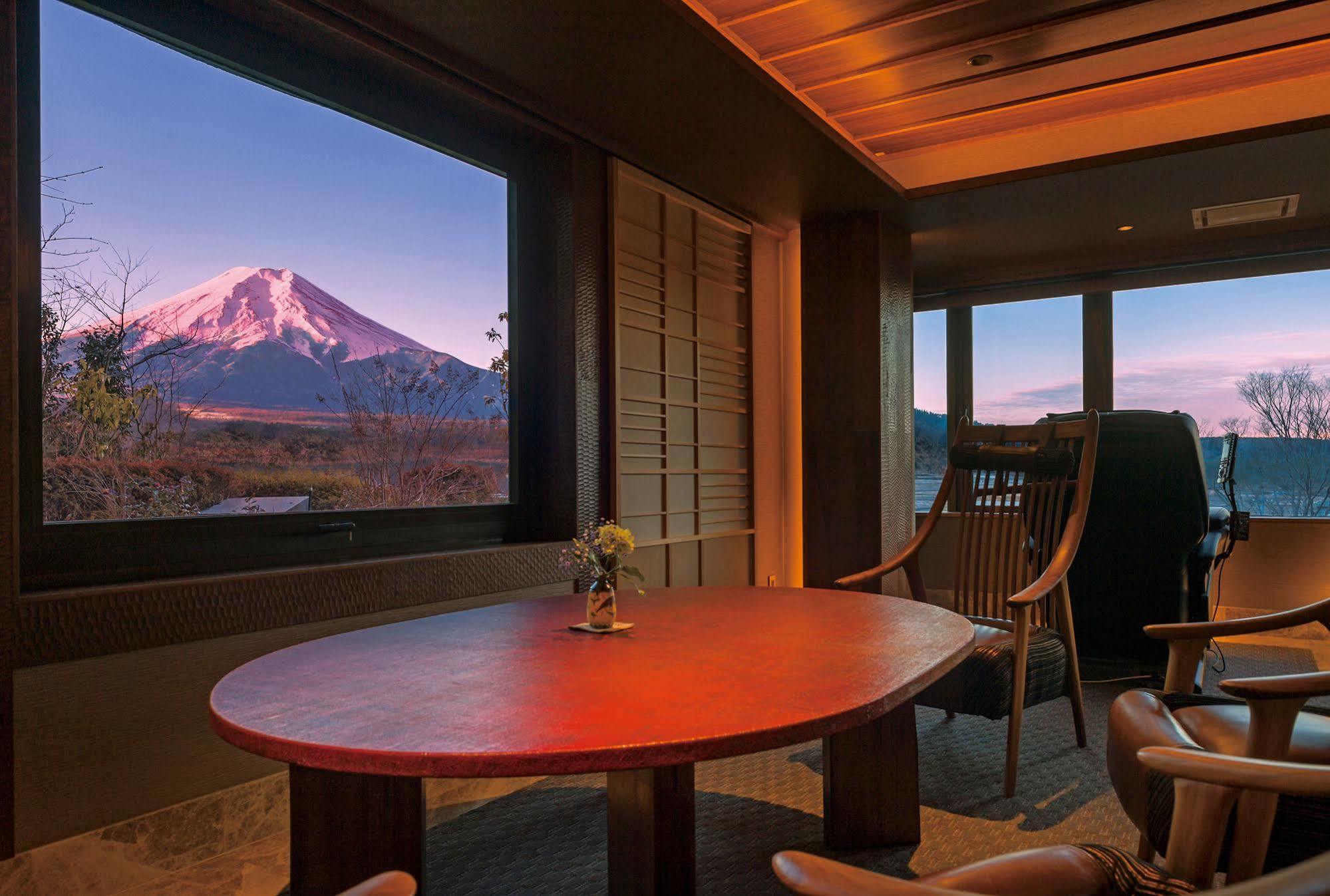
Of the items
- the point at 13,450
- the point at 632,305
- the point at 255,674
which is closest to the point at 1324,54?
the point at 632,305

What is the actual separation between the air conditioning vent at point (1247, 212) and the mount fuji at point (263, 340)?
4359 mm

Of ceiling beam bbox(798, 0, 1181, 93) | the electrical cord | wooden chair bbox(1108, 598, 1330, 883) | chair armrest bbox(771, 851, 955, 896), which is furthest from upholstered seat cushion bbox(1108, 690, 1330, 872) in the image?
the electrical cord

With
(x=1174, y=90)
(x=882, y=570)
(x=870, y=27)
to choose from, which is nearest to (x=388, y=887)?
(x=882, y=570)

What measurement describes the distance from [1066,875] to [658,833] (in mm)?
614

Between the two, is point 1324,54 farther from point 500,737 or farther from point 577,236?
point 500,737

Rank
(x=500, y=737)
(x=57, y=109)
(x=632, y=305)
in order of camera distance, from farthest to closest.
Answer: (x=632, y=305), (x=57, y=109), (x=500, y=737)

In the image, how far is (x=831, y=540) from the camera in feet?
15.4

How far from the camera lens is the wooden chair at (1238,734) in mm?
1196

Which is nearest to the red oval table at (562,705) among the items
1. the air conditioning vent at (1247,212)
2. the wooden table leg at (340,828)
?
the wooden table leg at (340,828)

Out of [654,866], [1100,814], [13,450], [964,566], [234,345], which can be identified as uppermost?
[234,345]

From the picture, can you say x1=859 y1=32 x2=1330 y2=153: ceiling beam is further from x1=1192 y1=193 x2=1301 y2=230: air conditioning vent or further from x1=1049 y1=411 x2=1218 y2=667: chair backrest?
x1=1049 y1=411 x2=1218 y2=667: chair backrest

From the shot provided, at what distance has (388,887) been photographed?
74 centimetres

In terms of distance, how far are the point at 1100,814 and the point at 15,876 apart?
256cm

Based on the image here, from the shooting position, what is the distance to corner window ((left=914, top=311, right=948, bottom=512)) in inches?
247
